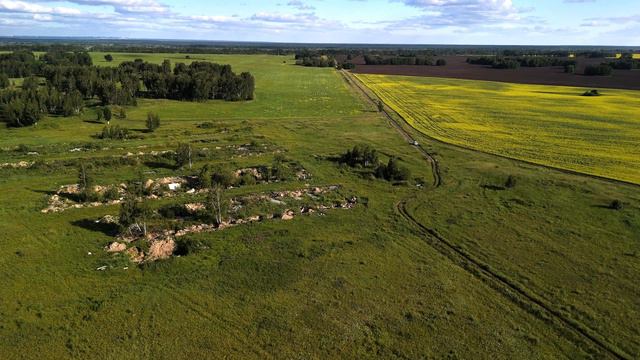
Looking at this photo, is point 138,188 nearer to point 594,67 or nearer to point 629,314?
point 629,314

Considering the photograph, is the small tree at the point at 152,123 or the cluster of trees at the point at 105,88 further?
the cluster of trees at the point at 105,88

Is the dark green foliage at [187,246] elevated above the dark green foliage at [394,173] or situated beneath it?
situated beneath

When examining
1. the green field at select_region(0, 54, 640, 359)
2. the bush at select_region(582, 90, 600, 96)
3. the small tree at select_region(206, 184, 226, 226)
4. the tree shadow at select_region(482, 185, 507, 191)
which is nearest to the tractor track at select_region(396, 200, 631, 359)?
the green field at select_region(0, 54, 640, 359)

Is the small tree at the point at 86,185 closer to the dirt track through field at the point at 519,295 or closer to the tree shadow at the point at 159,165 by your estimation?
the tree shadow at the point at 159,165

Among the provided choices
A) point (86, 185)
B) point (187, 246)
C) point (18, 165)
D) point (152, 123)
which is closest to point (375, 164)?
point (187, 246)

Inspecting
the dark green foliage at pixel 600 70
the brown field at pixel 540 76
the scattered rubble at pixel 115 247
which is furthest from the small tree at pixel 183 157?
the dark green foliage at pixel 600 70
